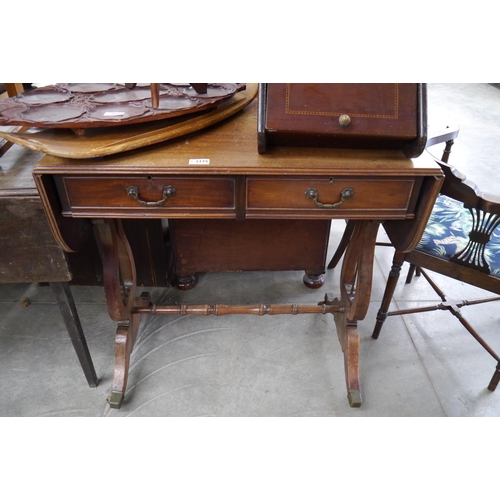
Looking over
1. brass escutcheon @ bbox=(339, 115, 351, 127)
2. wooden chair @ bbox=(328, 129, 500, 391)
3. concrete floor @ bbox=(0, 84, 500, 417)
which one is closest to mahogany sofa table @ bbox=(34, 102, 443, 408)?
brass escutcheon @ bbox=(339, 115, 351, 127)

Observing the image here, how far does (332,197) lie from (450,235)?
81cm

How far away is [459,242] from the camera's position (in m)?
1.78

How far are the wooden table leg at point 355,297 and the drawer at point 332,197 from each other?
24cm

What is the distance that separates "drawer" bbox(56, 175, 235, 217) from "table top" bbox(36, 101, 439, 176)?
5 cm

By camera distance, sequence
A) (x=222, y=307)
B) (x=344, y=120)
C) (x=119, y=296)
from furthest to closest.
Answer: (x=222, y=307)
(x=119, y=296)
(x=344, y=120)

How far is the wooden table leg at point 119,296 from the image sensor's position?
1.65m

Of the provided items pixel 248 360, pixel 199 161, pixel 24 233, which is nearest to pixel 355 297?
pixel 248 360

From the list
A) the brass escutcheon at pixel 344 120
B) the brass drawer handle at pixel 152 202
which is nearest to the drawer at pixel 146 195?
the brass drawer handle at pixel 152 202

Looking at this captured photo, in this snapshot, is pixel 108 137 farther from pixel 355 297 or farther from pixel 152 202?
pixel 355 297

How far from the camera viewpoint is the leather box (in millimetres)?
1223

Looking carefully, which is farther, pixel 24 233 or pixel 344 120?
pixel 24 233

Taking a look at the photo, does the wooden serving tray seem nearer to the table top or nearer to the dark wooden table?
the table top

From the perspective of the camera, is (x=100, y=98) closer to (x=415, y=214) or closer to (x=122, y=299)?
(x=122, y=299)

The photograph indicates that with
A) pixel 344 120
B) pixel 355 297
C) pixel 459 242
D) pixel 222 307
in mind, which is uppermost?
pixel 344 120
